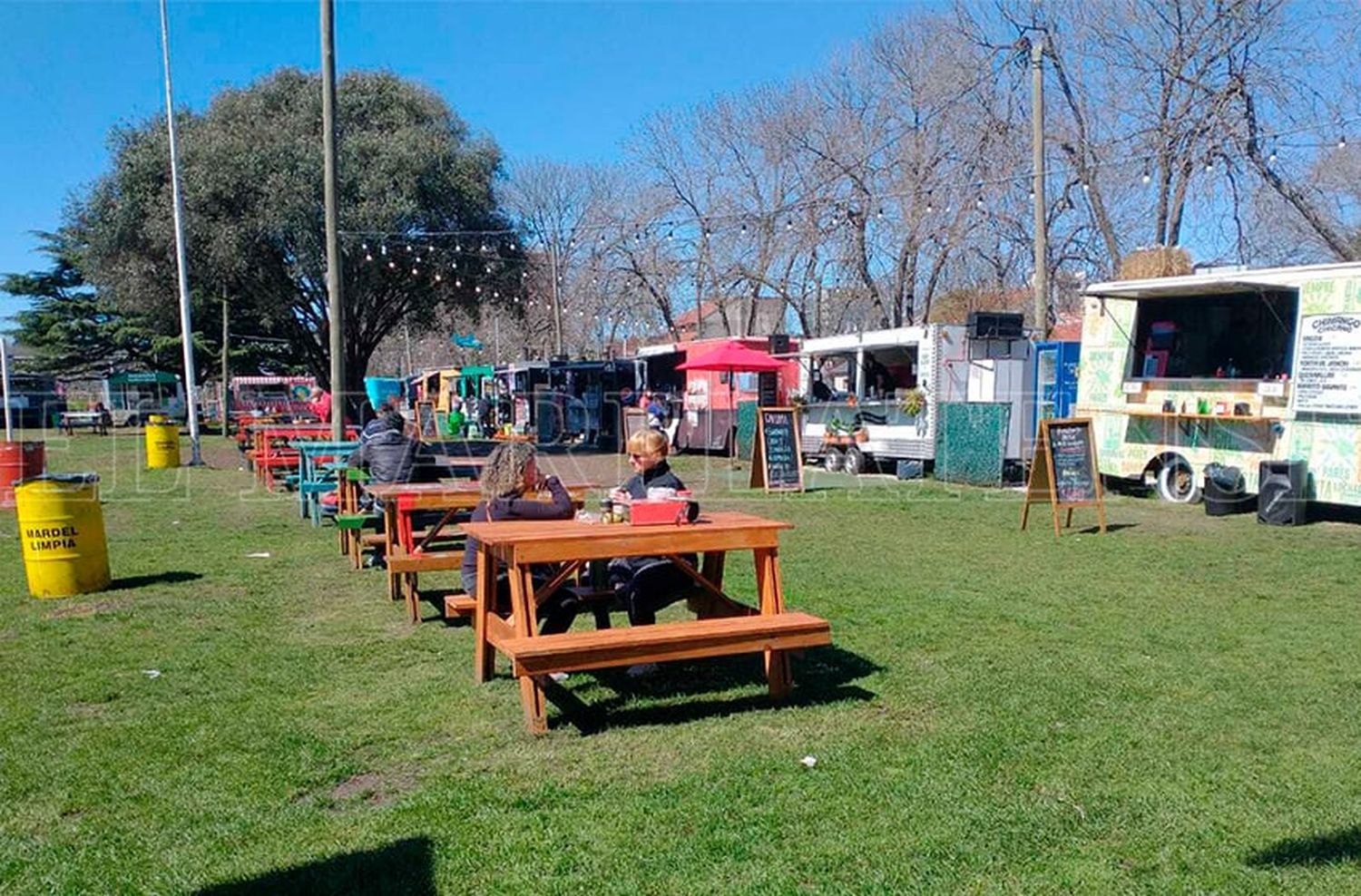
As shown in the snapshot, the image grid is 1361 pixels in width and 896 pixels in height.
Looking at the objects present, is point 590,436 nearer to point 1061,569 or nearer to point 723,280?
point 723,280

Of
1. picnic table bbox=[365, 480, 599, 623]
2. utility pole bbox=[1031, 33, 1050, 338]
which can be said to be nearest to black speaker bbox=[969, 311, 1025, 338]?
utility pole bbox=[1031, 33, 1050, 338]

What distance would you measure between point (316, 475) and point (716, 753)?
32.3 ft

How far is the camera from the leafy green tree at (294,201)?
2741 centimetres

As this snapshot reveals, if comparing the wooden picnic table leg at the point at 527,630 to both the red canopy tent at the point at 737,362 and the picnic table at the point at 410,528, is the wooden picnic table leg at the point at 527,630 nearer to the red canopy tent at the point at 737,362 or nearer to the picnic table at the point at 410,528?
the picnic table at the point at 410,528

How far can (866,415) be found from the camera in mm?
18094

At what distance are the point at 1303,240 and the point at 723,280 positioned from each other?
1610 centimetres

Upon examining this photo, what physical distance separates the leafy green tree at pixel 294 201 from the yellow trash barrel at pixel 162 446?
8.39 m

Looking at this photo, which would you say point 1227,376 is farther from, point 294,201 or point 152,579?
point 294,201

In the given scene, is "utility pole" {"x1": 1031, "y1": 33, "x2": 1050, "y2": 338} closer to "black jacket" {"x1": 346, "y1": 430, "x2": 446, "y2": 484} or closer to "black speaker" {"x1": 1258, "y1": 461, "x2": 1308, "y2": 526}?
"black speaker" {"x1": 1258, "y1": 461, "x2": 1308, "y2": 526}

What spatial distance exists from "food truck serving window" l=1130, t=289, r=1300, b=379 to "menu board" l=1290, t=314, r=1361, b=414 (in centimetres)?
38

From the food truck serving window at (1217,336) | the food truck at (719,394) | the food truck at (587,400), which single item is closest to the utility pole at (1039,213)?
the food truck serving window at (1217,336)

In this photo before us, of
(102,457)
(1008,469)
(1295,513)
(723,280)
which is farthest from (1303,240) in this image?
(102,457)

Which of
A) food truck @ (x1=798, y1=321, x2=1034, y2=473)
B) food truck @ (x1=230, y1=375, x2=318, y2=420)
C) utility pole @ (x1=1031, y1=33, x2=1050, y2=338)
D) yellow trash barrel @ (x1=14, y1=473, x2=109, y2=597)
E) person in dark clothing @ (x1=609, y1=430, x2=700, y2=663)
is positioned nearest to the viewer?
person in dark clothing @ (x1=609, y1=430, x2=700, y2=663)

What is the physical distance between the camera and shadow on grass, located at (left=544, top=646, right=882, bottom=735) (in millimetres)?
4773
